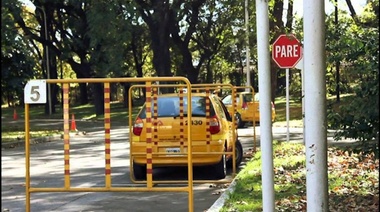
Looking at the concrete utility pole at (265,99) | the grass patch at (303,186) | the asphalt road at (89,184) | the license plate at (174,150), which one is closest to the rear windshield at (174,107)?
the license plate at (174,150)

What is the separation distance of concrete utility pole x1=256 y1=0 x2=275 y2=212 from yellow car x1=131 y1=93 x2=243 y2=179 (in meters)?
4.61

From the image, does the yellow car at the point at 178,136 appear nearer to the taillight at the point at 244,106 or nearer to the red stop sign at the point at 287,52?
the red stop sign at the point at 287,52

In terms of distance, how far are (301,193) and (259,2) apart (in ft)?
10.0

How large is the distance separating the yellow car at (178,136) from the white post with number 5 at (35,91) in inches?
130

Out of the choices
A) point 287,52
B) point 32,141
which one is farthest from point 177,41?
point 287,52

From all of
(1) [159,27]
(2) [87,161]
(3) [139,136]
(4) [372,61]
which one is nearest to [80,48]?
(1) [159,27]

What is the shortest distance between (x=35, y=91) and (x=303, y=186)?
3.93 m

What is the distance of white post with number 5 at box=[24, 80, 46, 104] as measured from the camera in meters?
6.73

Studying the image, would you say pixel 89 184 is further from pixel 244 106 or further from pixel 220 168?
pixel 244 106

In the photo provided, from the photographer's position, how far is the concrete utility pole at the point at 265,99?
5.40 metres

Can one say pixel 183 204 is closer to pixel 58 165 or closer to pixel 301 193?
pixel 301 193

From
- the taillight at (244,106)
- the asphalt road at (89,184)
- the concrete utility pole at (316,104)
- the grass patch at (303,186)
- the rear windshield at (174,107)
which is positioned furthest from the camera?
the taillight at (244,106)

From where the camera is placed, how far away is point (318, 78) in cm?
484

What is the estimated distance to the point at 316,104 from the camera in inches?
191
